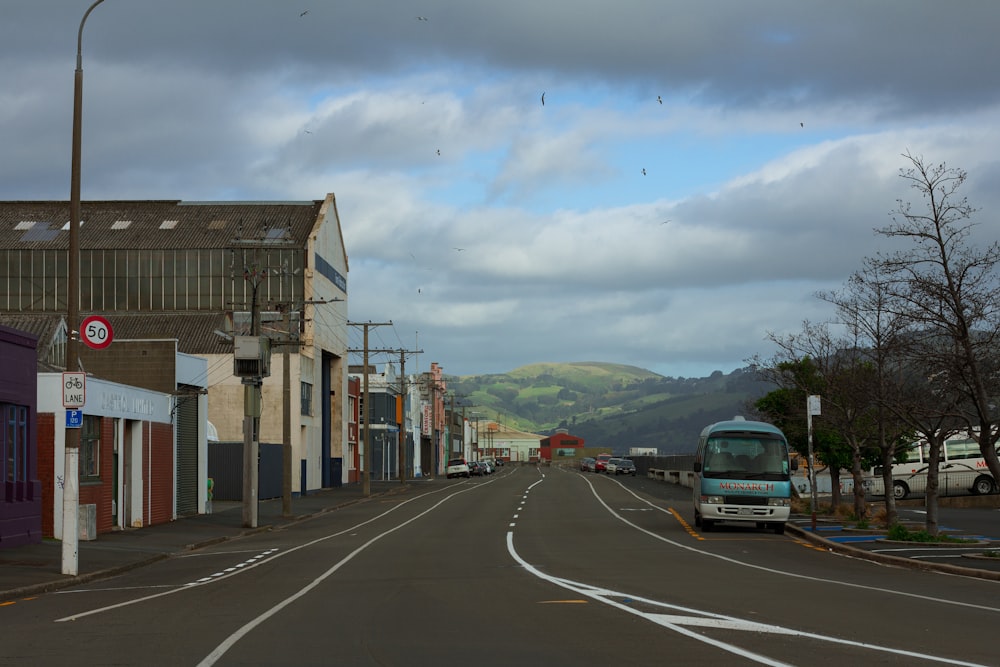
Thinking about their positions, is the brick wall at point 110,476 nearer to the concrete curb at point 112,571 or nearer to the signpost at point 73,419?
the concrete curb at point 112,571

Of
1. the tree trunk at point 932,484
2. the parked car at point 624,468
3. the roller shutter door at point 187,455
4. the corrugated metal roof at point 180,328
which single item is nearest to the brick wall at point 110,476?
the roller shutter door at point 187,455

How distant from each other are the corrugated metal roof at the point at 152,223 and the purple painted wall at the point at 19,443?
131 ft

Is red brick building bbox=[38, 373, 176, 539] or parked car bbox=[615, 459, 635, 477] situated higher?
red brick building bbox=[38, 373, 176, 539]

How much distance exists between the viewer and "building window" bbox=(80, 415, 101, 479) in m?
32.8

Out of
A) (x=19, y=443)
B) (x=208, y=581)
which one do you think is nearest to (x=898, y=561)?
(x=208, y=581)

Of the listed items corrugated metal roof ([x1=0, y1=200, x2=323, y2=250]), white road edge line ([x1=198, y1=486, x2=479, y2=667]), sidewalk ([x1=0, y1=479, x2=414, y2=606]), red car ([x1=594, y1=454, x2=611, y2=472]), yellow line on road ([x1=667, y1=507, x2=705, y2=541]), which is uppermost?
corrugated metal roof ([x1=0, y1=200, x2=323, y2=250])

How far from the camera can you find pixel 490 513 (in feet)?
141

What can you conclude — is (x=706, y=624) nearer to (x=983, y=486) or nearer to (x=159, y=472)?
(x=159, y=472)

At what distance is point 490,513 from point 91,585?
23544 millimetres

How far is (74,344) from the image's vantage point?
21453mm

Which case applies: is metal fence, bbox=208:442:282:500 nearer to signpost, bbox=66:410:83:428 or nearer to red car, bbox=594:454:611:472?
signpost, bbox=66:410:83:428

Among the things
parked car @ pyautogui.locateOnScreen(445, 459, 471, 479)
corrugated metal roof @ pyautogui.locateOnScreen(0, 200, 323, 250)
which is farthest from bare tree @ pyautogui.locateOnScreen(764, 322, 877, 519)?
parked car @ pyautogui.locateOnScreen(445, 459, 471, 479)

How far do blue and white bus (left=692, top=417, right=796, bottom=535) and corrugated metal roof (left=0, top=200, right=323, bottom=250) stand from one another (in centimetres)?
4082

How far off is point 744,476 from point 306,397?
39455 mm
